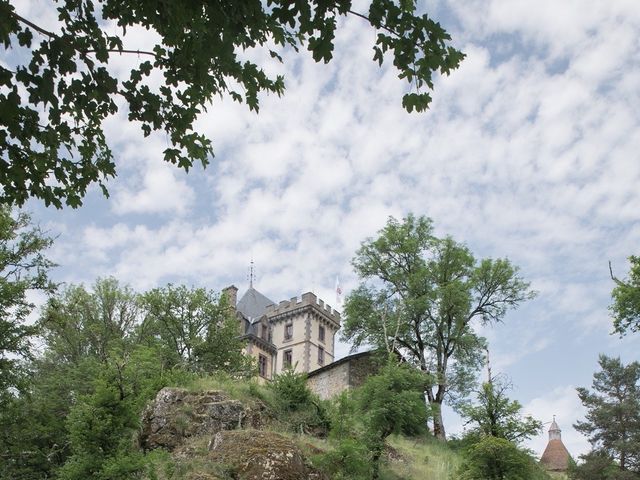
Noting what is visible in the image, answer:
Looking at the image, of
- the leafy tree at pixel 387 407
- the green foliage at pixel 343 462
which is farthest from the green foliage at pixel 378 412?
the green foliage at pixel 343 462

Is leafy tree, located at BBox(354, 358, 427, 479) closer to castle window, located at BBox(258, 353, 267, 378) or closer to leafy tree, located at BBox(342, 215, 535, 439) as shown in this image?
leafy tree, located at BBox(342, 215, 535, 439)

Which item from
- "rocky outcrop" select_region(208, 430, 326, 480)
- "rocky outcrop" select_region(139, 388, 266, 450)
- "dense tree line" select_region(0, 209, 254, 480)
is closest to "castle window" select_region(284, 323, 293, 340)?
"dense tree line" select_region(0, 209, 254, 480)

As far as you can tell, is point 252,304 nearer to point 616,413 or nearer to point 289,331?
point 289,331

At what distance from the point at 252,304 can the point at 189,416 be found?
47387mm

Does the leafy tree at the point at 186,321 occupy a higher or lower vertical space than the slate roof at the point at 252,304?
lower

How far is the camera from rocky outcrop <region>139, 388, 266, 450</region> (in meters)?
18.4

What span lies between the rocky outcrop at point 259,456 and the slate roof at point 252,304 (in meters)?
47.6

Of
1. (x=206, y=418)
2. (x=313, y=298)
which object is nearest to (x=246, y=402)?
(x=206, y=418)

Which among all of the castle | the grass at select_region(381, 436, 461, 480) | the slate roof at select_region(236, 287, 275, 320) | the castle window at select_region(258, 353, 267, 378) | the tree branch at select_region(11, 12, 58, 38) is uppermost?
the slate roof at select_region(236, 287, 275, 320)

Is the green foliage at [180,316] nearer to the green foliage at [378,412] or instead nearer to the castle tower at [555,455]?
the green foliage at [378,412]

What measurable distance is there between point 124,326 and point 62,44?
111 feet

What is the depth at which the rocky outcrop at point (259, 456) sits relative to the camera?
15.0 meters

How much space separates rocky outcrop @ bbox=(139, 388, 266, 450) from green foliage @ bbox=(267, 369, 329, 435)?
111cm

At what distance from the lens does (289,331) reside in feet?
207
